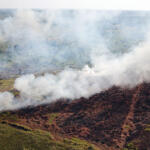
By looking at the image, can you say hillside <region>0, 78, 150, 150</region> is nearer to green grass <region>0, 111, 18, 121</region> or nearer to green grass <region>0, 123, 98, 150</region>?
green grass <region>0, 111, 18, 121</region>

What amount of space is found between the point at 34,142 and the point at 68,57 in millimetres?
116457

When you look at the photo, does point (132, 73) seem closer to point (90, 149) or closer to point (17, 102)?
point (90, 149)

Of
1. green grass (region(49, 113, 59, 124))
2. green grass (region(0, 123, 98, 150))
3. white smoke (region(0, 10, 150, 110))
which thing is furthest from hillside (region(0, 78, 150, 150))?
white smoke (region(0, 10, 150, 110))

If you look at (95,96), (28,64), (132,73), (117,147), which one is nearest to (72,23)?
(28,64)

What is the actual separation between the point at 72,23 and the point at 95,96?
126m

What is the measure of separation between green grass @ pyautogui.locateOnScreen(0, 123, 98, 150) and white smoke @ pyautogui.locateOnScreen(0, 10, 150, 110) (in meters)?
14.0

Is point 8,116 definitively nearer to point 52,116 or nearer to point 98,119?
point 52,116

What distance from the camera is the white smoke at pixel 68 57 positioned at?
66.6m

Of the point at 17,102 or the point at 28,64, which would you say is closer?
the point at 17,102

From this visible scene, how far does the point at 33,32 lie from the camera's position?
170 meters

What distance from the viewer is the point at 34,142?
45.0 m

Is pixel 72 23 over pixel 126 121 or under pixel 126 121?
over

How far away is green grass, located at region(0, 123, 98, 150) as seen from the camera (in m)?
43.2

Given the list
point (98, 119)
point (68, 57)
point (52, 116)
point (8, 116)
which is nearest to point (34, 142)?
point (52, 116)
